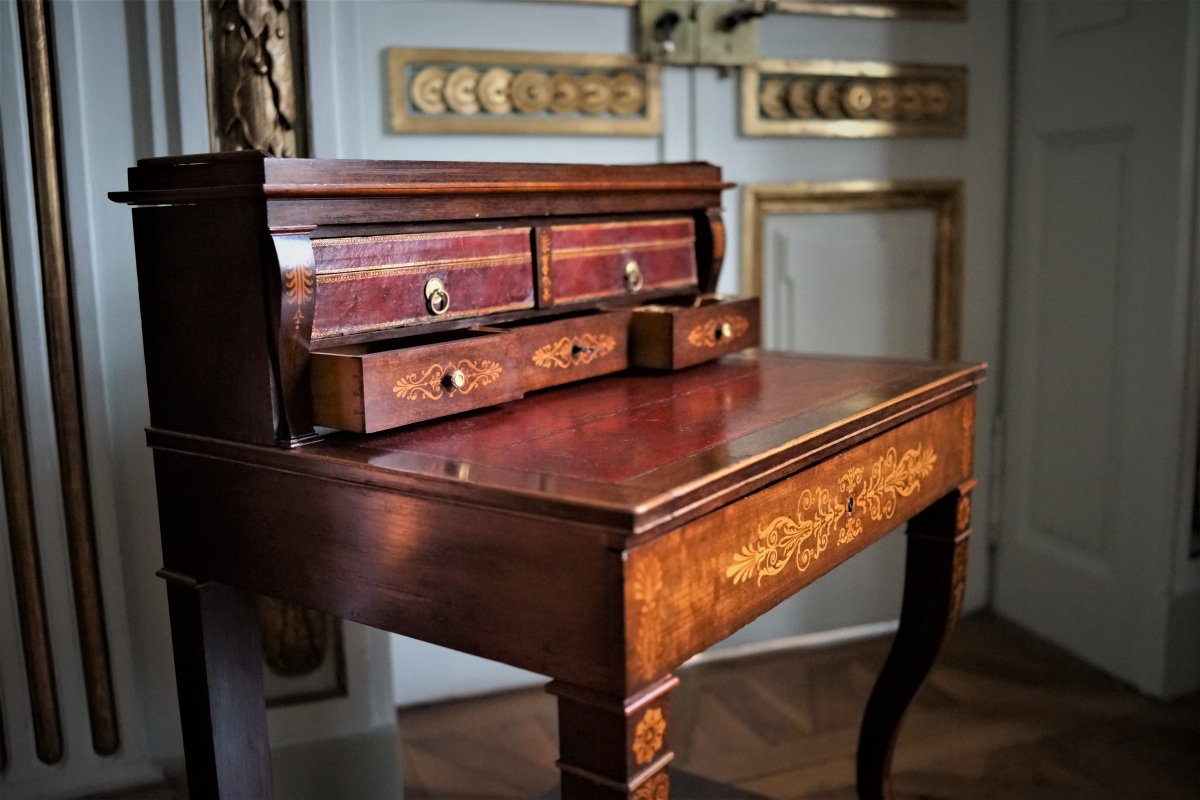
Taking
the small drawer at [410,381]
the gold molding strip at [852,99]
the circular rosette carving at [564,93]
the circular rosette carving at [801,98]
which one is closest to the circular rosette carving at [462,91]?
the circular rosette carving at [564,93]

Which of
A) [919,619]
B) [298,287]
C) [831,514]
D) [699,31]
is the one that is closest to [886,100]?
[699,31]

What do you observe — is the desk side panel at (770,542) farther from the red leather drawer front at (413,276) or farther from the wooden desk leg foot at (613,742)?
the red leather drawer front at (413,276)

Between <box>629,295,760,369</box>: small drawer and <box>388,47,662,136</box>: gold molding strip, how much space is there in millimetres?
749

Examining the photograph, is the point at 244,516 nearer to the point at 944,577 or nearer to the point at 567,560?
the point at 567,560

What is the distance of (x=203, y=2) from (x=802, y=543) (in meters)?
1.16

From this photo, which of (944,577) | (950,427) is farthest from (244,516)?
(944,577)

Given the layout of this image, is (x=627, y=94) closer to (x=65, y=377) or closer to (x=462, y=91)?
(x=462, y=91)

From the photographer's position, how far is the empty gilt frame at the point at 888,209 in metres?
2.47

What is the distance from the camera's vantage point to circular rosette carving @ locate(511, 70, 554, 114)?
219cm

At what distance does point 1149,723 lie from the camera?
227 cm

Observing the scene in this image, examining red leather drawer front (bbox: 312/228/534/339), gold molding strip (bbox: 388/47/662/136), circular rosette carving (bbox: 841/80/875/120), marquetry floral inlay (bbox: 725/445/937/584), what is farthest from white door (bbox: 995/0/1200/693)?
red leather drawer front (bbox: 312/228/534/339)

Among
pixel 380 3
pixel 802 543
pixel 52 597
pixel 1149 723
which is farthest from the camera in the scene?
pixel 1149 723

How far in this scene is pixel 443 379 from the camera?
122 cm

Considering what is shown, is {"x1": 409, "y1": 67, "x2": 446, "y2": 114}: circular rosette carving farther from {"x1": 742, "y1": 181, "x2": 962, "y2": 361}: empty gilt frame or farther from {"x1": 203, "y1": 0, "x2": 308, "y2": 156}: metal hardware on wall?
{"x1": 742, "y1": 181, "x2": 962, "y2": 361}: empty gilt frame
